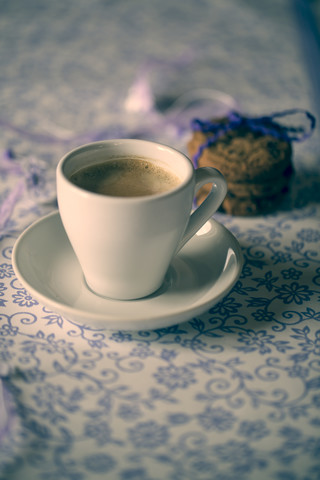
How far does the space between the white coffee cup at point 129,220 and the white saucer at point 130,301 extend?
3 cm

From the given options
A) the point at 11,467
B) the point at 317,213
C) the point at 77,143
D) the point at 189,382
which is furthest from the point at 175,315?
the point at 77,143

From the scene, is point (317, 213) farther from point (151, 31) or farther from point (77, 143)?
point (151, 31)

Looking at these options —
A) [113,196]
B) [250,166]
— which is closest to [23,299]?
[113,196]

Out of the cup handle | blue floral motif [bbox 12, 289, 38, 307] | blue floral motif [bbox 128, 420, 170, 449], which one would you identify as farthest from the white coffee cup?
blue floral motif [bbox 128, 420, 170, 449]

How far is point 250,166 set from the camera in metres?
1.02

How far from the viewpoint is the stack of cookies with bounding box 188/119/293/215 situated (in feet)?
3.38

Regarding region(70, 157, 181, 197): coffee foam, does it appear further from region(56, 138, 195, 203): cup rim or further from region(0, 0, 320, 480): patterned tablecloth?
region(0, 0, 320, 480): patterned tablecloth

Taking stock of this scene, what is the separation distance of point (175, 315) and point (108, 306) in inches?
5.4

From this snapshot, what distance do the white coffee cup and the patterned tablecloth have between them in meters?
0.09

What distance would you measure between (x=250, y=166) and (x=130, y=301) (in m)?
0.40

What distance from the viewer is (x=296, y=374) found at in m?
0.72

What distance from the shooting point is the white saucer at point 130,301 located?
692 millimetres

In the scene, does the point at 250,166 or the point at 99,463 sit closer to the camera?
the point at 99,463

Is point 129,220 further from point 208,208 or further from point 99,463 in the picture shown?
point 99,463
